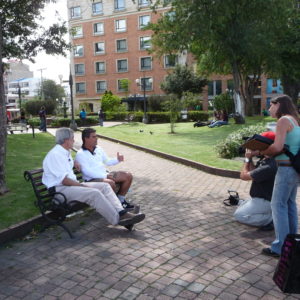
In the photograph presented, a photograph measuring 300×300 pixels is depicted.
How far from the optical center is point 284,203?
3.87 m

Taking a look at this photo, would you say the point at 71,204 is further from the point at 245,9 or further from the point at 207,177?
the point at 245,9

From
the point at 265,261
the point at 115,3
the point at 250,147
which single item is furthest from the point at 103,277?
the point at 115,3

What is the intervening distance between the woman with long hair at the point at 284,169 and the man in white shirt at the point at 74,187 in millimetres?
1816

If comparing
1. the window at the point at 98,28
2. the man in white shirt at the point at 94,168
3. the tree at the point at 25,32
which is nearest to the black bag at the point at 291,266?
the man in white shirt at the point at 94,168

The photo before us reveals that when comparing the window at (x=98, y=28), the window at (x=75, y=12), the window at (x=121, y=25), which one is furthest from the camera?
the window at (x=75, y=12)

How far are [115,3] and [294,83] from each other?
3286cm

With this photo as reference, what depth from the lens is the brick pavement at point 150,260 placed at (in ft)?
10.9

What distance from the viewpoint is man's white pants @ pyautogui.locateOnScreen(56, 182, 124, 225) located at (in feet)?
15.8

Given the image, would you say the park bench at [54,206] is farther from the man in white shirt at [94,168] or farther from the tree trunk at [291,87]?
the tree trunk at [291,87]

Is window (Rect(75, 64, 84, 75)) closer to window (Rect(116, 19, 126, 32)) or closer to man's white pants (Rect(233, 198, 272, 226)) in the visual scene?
window (Rect(116, 19, 126, 32))

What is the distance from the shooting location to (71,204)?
16.2ft

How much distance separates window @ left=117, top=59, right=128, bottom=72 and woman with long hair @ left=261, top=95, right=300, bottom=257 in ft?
180

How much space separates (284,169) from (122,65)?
5557 cm

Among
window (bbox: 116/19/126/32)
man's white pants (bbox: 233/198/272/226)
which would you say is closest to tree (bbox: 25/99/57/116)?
window (bbox: 116/19/126/32)
